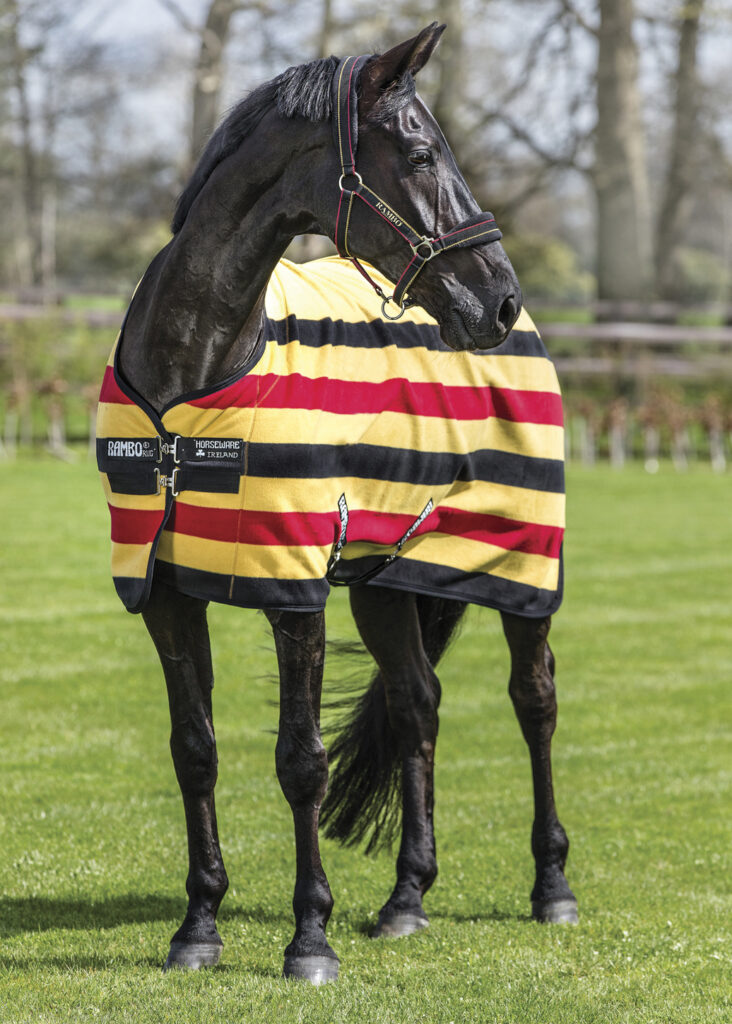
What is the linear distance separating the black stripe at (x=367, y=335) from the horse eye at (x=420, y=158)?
55 centimetres

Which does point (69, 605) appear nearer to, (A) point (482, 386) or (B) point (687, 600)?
(B) point (687, 600)

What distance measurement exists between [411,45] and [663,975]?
249 cm

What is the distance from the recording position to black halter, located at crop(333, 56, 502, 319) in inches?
112

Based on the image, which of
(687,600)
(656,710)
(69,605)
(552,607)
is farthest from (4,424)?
(552,607)

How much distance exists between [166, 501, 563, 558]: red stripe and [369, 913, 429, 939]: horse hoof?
114 cm

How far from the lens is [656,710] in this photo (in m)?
6.58

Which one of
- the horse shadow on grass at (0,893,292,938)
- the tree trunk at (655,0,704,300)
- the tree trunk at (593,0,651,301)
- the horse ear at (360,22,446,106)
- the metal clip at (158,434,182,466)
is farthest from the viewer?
the tree trunk at (655,0,704,300)

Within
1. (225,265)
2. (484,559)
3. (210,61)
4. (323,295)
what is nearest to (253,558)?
(225,265)

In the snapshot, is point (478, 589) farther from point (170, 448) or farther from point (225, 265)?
point (225, 265)

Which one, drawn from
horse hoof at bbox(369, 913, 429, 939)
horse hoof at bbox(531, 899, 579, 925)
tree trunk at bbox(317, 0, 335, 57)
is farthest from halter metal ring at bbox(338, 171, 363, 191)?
tree trunk at bbox(317, 0, 335, 57)

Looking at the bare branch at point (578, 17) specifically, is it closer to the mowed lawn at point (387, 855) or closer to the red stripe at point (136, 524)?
the mowed lawn at point (387, 855)

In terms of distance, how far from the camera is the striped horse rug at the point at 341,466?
3074mm

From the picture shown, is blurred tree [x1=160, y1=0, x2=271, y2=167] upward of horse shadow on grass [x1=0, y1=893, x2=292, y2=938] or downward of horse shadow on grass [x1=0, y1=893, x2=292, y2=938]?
upward

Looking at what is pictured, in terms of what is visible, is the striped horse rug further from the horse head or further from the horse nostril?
the horse nostril
